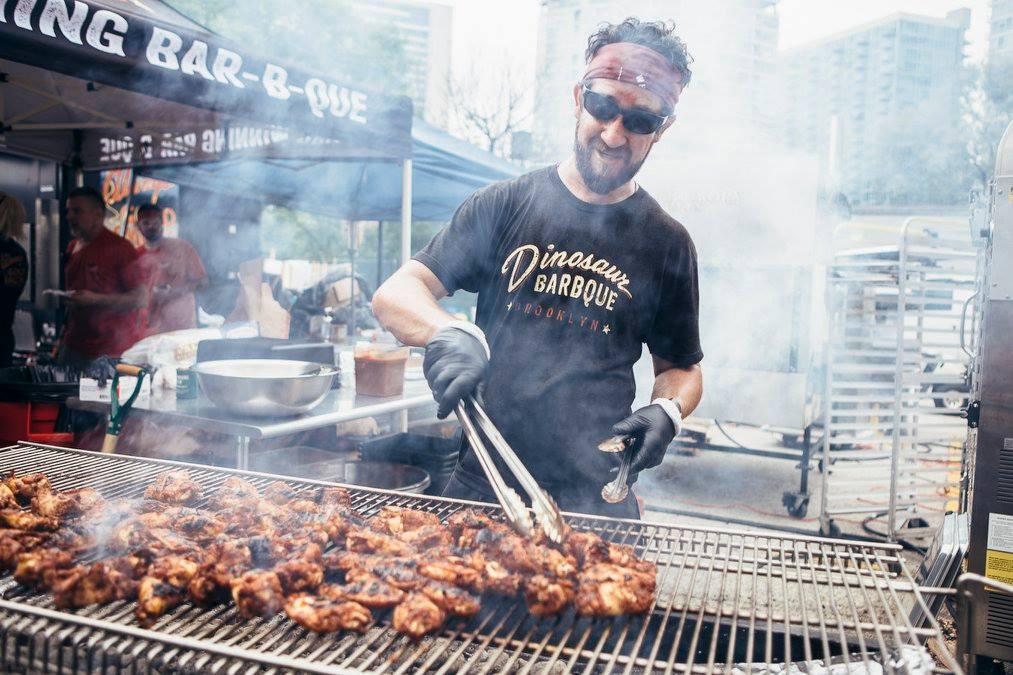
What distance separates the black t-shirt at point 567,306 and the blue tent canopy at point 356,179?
498 centimetres

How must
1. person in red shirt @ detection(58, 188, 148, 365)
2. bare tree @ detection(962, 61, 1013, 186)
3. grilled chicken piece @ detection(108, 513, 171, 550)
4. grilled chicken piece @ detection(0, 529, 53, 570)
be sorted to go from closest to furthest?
grilled chicken piece @ detection(0, 529, 53, 570)
grilled chicken piece @ detection(108, 513, 171, 550)
bare tree @ detection(962, 61, 1013, 186)
person in red shirt @ detection(58, 188, 148, 365)

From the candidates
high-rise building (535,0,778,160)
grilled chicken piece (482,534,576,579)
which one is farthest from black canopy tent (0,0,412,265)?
grilled chicken piece (482,534,576,579)

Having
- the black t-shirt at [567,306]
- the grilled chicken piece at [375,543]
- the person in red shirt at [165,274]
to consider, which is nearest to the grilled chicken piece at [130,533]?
the grilled chicken piece at [375,543]

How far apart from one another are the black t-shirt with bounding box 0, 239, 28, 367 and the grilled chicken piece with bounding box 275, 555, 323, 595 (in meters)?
5.57

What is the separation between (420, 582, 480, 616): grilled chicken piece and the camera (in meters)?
1.45

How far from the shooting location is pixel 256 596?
1415 millimetres

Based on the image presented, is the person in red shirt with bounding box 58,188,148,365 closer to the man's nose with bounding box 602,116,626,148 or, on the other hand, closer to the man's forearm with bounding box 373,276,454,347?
the man's forearm with bounding box 373,276,454,347

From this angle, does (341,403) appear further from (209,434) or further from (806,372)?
(806,372)

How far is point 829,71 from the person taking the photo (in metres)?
4.36

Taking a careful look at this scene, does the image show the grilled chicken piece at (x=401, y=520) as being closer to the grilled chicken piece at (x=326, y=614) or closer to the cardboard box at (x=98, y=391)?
the grilled chicken piece at (x=326, y=614)

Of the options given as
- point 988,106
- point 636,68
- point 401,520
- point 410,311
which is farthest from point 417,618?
point 988,106

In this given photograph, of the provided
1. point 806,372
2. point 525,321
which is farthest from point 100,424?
point 806,372

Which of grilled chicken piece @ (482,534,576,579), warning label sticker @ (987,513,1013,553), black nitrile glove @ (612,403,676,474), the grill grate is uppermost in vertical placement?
black nitrile glove @ (612,403,676,474)

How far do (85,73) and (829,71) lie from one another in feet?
14.7
